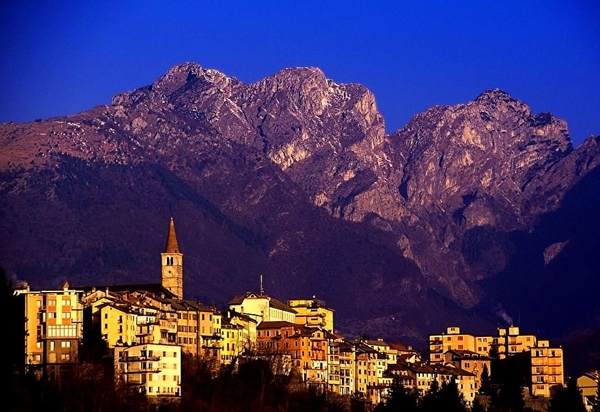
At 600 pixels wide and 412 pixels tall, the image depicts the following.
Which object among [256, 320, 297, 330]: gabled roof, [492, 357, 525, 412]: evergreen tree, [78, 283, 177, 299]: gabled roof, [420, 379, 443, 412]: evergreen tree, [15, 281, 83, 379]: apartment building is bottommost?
[420, 379, 443, 412]: evergreen tree

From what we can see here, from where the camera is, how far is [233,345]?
498 ft

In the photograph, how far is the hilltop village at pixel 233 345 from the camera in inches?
4670

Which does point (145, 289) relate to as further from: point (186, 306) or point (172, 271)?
point (172, 271)

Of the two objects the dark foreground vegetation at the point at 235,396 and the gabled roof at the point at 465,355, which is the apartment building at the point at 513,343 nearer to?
the gabled roof at the point at 465,355

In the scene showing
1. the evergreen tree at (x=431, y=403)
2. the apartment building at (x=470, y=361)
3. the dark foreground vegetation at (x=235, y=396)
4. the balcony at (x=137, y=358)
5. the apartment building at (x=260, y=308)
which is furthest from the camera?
the apartment building at (x=470, y=361)

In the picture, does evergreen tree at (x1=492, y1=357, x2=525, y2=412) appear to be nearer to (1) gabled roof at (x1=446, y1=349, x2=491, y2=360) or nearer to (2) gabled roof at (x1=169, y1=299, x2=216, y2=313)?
(1) gabled roof at (x1=446, y1=349, x2=491, y2=360)

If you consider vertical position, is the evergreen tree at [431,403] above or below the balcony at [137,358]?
below

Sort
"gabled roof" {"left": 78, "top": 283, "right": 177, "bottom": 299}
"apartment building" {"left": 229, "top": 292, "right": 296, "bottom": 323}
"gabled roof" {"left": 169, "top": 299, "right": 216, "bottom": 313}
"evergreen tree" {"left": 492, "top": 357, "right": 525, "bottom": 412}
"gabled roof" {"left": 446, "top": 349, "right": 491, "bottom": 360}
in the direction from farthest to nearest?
1. "gabled roof" {"left": 446, "top": 349, "right": 491, "bottom": 360}
2. "apartment building" {"left": 229, "top": 292, "right": 296, "bottom": 323}
3. "evergreen tree" {"left": 492, "top": 357, "right": 525, "bottom": 412}
4. "gabled roof" {"left": 78, "top": 283, "right": 177, "bottom": 299}
5. "gabled roof" {"left": 169, "top": 299, "right": 216, "bottom": 313}

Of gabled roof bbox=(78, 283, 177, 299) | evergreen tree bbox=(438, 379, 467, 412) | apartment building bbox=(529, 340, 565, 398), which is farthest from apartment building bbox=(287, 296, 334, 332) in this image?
evergreen tree bbox=(438, 379, 467, 412)

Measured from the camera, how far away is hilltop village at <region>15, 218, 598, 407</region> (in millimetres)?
118625

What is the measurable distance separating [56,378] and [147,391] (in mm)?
6919

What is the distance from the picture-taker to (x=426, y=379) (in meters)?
172

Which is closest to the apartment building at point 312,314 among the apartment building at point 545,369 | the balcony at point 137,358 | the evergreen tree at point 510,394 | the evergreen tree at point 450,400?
the apartment building at point 545,369

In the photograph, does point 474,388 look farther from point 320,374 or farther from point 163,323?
point 163,323
